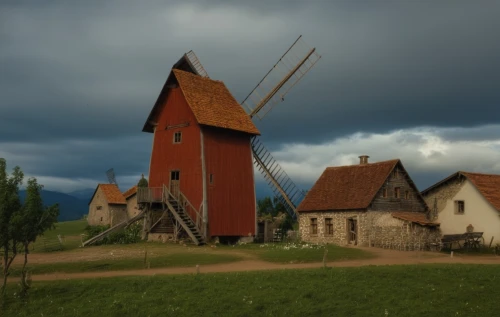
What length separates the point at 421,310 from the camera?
→ 65.4 feet

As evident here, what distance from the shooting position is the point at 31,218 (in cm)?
2427

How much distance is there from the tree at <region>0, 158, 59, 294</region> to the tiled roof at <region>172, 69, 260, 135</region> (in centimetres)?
2101

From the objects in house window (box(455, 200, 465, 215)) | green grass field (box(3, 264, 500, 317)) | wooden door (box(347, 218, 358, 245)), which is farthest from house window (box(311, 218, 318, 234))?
green grass field (box(3, 264, 500, 317))

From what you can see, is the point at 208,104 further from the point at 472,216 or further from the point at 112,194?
the point at 112,194

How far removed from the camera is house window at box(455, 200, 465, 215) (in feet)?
154

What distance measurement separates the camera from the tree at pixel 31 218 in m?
24.0

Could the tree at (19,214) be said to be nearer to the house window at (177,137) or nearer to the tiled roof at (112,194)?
the house window at (177,137)

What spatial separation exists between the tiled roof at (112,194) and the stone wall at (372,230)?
38.6 meters

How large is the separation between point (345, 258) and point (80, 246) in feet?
73.9

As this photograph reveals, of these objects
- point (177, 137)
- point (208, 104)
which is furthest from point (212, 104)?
point (177, 137)

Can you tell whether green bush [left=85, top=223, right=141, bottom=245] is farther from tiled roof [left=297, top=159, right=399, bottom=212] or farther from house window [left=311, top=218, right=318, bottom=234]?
house window [left=311, top=218, right=318, bottom=234]

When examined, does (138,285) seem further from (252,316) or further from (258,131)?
(258,131)

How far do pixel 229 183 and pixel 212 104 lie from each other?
7.40 m

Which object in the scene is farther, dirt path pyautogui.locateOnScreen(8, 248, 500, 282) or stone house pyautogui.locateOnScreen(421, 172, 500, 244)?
stone house pyautogui.locateOnScreen(421, 172, 500, 244)
